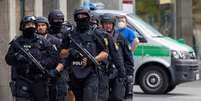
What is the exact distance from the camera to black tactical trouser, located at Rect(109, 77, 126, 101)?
1132 centimetres

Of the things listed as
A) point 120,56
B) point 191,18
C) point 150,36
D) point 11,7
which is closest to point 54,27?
point 120,56

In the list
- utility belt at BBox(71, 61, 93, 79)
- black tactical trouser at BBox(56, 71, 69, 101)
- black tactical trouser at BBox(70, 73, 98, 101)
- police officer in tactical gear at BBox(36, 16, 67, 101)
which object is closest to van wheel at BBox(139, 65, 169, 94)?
police officer in tactical gear at BBox(36, 16, 67, 101)

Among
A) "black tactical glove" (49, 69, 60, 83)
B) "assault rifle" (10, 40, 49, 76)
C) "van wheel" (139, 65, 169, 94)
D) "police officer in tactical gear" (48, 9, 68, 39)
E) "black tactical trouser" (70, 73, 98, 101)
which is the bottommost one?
"van wheel" (139, 65, 169, 94)

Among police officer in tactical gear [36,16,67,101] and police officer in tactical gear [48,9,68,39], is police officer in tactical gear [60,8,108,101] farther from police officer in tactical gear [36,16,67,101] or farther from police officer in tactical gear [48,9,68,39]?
police officer in tactical gear [48,9,68,39]

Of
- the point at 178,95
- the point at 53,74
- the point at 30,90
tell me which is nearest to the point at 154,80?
the point at 178,95

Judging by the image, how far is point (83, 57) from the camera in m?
10.2

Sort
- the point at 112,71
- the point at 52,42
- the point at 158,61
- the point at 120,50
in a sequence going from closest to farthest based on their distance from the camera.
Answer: the point at 52,42 < the point at 112,71 < the point at 120,50 < the point at 158,61

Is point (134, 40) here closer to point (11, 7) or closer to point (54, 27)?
point (11, 7)

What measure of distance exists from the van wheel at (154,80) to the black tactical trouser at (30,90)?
8.68 m

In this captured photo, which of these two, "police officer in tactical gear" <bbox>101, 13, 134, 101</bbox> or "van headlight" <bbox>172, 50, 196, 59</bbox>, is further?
"van headlight" <bbox>172, 50, 196, 59</bbox>

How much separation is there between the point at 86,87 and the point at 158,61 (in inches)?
322

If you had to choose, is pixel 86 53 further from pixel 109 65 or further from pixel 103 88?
pixel 109 65

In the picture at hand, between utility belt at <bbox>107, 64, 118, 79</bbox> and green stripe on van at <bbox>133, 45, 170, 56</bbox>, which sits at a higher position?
utility belt at <bbox>107, 64, 118, 79</bbox>

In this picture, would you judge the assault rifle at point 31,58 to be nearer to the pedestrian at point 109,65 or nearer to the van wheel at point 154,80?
the pedestrian at point 109,65
